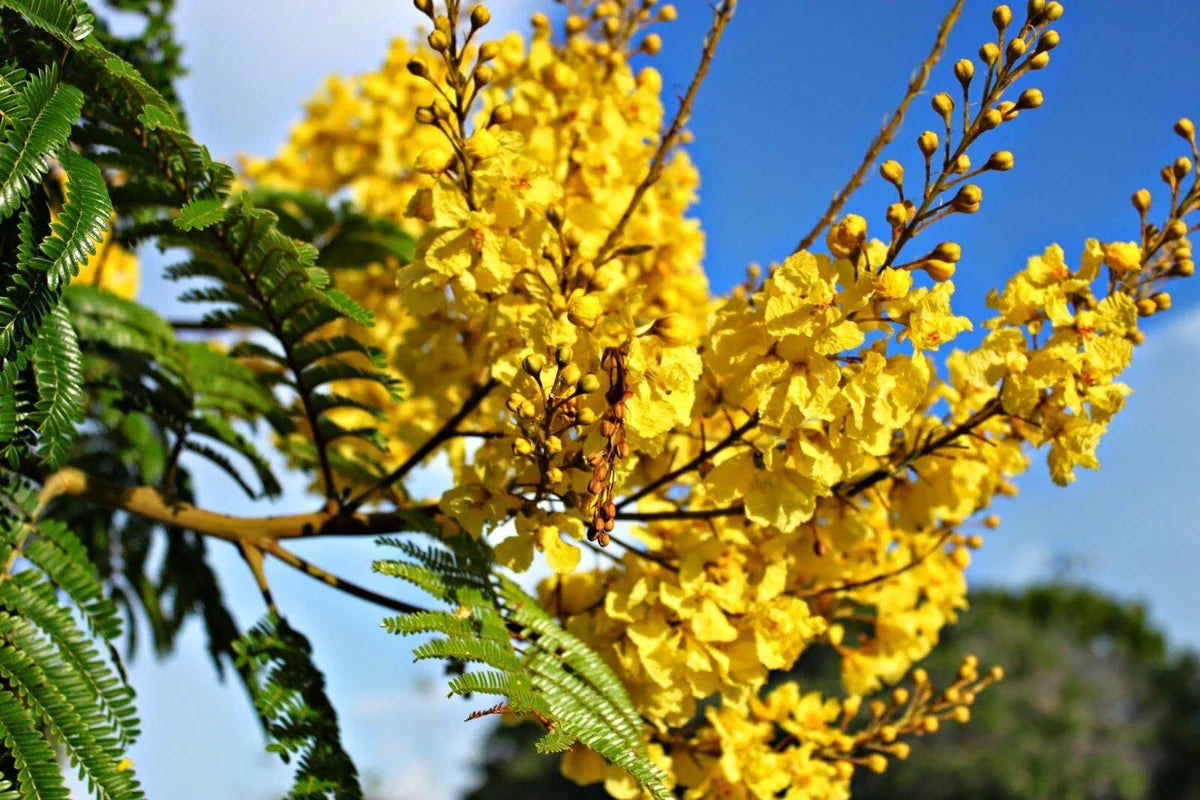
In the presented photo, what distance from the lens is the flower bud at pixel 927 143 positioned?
1722mm

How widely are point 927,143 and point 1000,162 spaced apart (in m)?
0.13

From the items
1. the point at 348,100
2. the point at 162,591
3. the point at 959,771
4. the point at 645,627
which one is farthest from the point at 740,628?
the point at 959,771

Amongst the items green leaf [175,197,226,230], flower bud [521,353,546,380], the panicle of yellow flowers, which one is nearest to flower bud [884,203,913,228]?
the panicle of yellow flowers

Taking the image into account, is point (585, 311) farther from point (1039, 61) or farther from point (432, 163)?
point (1039, 61)

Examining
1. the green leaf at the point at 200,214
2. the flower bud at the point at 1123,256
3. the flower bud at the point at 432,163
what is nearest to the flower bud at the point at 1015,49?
the flower bud at the point at 1123,256

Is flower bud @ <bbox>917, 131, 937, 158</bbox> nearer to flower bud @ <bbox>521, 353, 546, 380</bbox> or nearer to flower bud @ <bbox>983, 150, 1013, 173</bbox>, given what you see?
flower bud @ <bbox>983, 150, 1013, 173</bbox>

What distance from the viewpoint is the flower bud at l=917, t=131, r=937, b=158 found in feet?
5.65

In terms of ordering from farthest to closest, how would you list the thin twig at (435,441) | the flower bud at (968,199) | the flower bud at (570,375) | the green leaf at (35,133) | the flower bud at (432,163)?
1. the thin twig at (435,441)
2. the flower bud at (432,163)
3. the flower bud at (968,199)
4. the flower bud at (570,375)
5. the green leaf at (35,133)

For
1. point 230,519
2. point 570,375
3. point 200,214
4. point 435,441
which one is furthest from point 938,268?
point 230,519

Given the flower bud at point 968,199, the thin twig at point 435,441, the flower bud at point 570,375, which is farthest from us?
the thin twig at point 435,441

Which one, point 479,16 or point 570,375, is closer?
point 570,375

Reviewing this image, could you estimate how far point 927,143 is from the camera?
172 cm

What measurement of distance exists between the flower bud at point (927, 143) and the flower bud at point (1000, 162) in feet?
0.35

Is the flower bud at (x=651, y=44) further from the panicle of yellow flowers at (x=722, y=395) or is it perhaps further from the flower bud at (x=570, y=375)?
the flower bud at (x=570, y=375)
